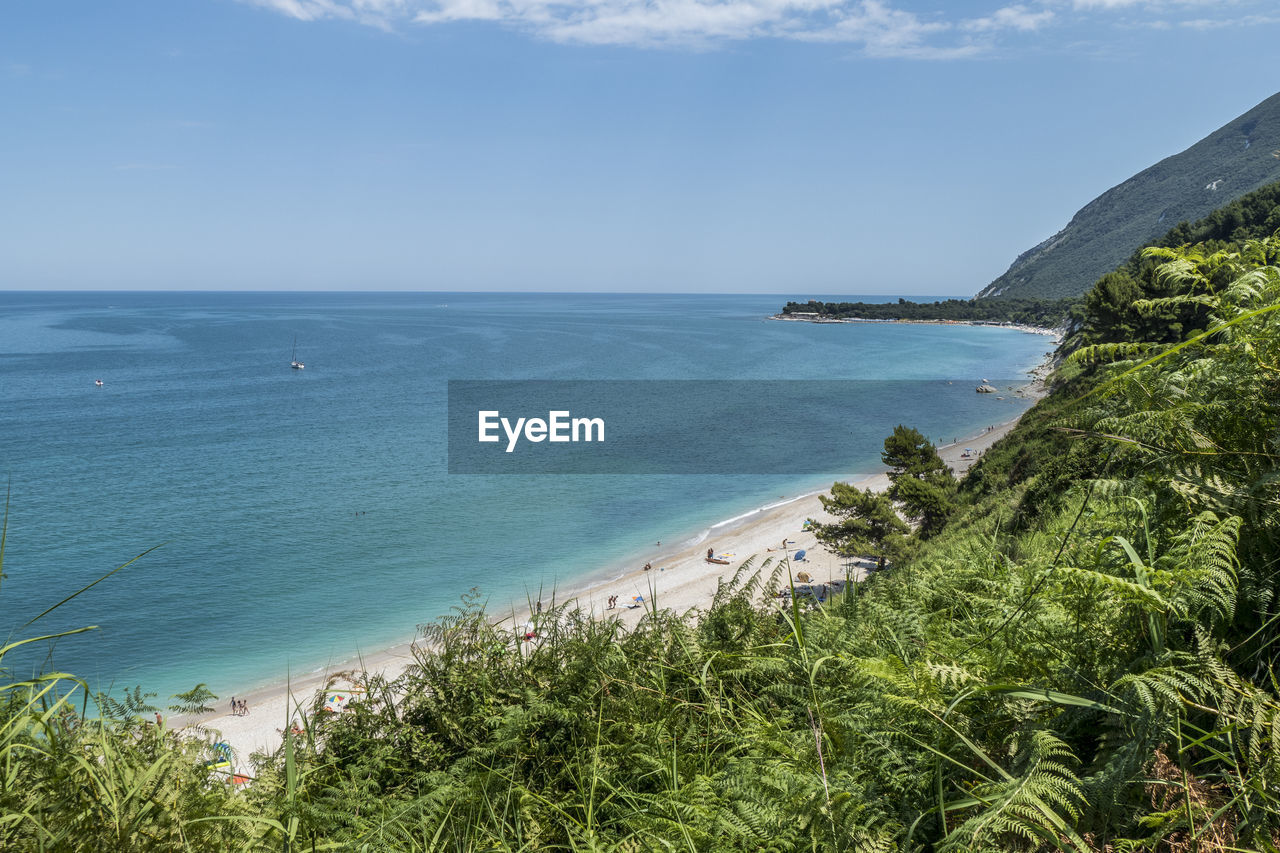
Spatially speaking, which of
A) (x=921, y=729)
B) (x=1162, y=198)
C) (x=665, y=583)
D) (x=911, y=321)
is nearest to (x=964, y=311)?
(x=911, y=321)

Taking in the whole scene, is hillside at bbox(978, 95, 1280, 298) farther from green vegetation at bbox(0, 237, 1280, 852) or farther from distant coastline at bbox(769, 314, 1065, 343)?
green vegetation at bbox(0, 237, 1280, 852)

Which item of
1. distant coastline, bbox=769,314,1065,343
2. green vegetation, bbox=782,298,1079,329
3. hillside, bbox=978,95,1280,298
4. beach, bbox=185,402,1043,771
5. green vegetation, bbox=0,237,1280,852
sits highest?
hillside, bbox=978,95,1280,298

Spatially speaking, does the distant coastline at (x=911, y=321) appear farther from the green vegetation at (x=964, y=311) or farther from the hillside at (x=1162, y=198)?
the hillside at (x=1162, y=198)

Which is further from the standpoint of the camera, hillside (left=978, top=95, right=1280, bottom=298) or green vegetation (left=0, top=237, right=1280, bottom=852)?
hillside (left=978, top=95, right=1280, bottom=298)

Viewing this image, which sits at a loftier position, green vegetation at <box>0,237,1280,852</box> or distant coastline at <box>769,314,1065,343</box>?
distant coastline at <box>769,314,1065,343</box>

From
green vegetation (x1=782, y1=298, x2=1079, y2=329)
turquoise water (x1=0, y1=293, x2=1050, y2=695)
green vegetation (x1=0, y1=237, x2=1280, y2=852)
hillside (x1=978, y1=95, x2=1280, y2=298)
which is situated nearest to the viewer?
green vegetation (x1=0, y1=237, x2=1280, y2=852)

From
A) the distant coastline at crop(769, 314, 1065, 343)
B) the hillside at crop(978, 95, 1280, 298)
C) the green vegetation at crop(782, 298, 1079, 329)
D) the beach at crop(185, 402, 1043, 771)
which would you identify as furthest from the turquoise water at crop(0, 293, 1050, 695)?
the hillside at crop(978, 95, 1280, 298)

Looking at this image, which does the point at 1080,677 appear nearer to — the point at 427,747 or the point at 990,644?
the point at 990,644

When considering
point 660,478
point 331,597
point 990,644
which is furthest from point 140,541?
point 990,644
